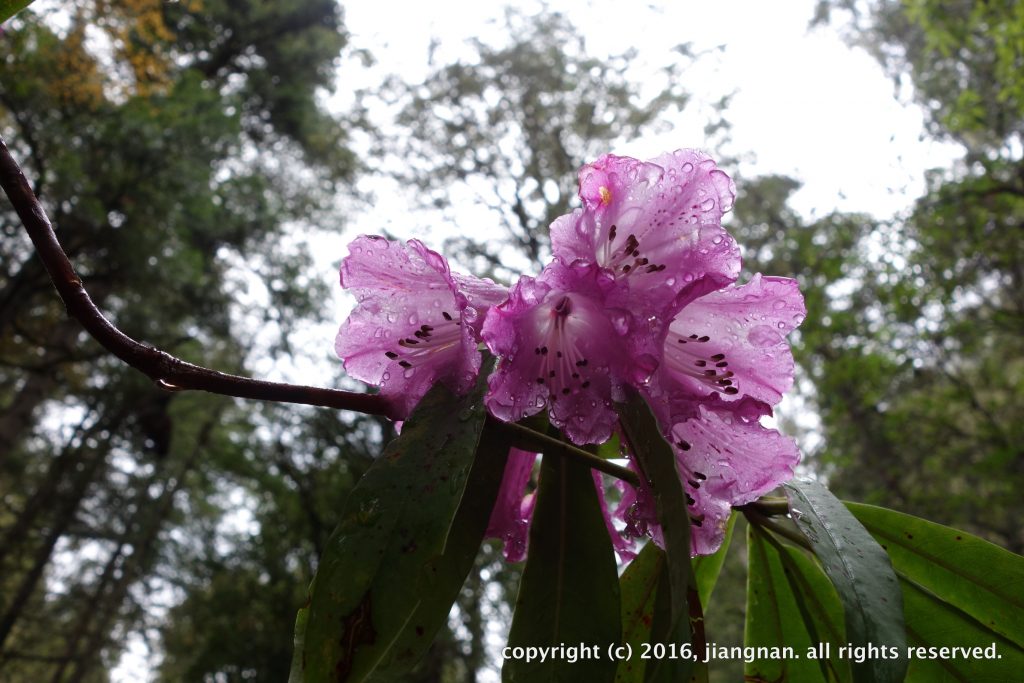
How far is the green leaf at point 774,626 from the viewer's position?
0.92 metres

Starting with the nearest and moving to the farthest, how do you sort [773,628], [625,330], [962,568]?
[625,330] < [962,568] < [773,628]

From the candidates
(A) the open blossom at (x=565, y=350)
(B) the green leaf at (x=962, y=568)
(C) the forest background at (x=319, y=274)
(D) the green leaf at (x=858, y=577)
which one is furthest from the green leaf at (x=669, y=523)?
(C) the forest background at (x=319, y=274)

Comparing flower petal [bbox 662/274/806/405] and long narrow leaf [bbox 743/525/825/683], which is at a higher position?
flower petal [bbox 662/274/806/405]

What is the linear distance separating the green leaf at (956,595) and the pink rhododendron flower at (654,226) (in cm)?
45

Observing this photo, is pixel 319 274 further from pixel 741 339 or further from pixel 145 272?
pixel 741 339

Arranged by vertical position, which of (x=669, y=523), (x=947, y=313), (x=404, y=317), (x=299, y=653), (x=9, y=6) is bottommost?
(x=299, y=653)

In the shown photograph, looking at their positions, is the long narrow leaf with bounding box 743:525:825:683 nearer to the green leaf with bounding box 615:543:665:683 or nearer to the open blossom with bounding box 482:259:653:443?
the green leaf with bounding box 615:543:665:683

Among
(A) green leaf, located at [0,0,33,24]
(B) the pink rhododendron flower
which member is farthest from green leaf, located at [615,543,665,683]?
(A) green leaf, located at [0,0,33,24]

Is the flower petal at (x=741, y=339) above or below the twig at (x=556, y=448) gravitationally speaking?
above

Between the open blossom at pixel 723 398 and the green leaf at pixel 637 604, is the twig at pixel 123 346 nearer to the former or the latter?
the open blossom at pixel 723 398

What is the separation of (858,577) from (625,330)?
12.3 inches

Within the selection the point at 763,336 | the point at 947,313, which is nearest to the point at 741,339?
the point at 763,336

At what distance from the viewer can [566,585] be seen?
71 cm

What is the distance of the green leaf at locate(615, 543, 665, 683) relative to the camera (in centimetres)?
86
